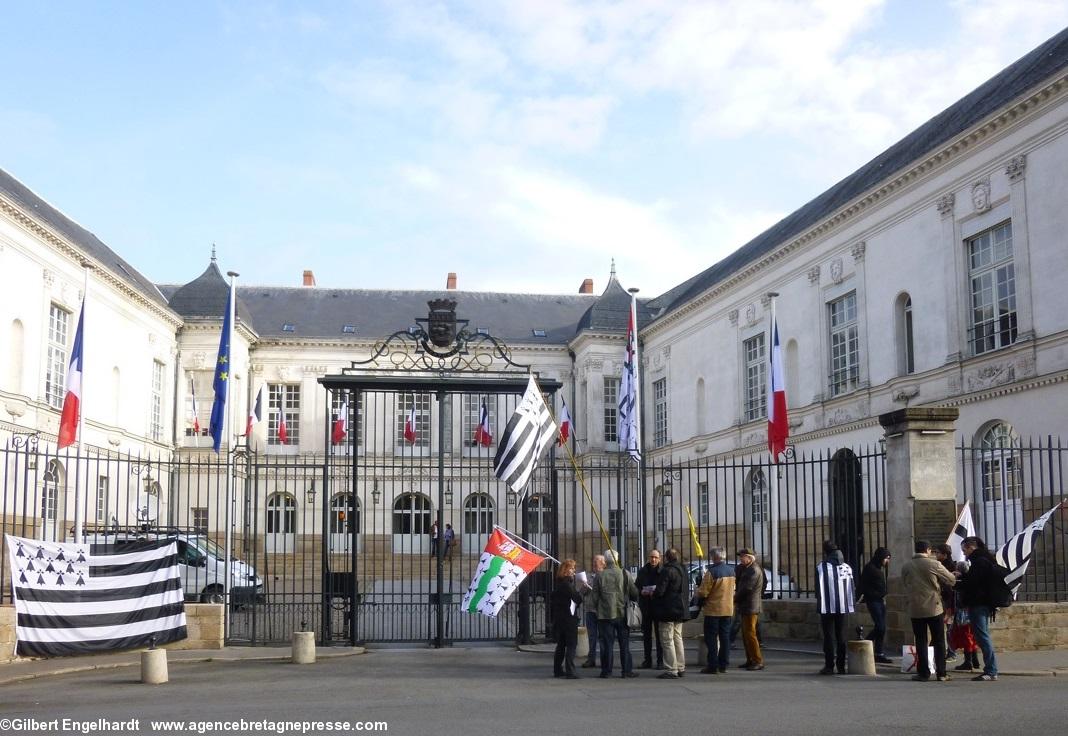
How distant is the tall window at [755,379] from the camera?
36.3m

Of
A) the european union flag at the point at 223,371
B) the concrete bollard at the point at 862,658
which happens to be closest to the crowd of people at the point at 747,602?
the concrete bollard at the point at 862,658

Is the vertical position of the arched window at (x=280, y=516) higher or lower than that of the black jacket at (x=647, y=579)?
higher

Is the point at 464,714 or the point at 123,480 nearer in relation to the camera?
the point at 464,714

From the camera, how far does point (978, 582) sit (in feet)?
40.7

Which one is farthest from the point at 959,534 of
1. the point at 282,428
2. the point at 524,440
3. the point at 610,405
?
the point at 610,405

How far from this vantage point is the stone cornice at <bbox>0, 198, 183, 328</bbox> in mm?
29191

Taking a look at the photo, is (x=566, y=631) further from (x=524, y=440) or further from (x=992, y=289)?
(x=992, y=289)

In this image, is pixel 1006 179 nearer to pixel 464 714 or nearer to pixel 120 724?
pixel 464 714

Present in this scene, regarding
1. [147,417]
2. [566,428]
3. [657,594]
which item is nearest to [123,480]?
[147,417]

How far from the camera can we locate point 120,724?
376 inches

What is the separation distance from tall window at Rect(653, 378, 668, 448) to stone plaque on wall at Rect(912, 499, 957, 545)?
99.2 ft

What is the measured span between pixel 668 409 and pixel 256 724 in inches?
1405

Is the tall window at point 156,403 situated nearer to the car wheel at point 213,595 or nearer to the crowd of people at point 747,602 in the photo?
the car wheel at point 213,595

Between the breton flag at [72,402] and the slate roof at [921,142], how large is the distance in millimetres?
19302
